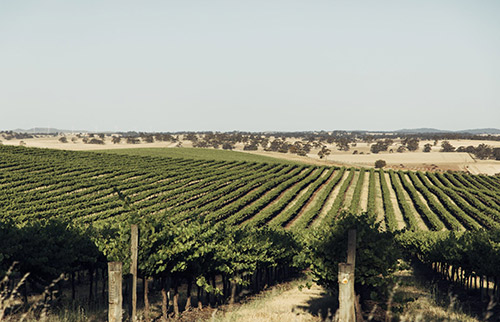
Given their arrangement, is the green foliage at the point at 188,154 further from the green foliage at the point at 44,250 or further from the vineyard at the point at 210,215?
the green foliage at the point at 44,250

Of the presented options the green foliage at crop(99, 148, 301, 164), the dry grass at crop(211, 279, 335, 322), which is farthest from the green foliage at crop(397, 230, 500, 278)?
the green foliage at crop(99, 148, 301, 164)

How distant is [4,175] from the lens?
48938 millimetres

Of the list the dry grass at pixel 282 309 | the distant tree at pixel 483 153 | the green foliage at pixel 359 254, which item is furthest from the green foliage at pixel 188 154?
the distant tree at pixel 483 153

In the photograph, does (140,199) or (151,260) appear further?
(140,199)

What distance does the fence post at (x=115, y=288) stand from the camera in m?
6.92

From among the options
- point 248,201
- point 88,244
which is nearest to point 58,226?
point 88,244

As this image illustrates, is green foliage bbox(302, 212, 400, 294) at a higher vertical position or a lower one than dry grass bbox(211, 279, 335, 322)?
higher

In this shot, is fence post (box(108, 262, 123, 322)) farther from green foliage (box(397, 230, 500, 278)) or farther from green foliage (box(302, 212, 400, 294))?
green foliage (box(397, 230, 500, 278))

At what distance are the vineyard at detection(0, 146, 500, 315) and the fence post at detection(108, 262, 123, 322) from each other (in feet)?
8.62

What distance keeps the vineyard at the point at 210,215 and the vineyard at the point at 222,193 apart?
0.63ft

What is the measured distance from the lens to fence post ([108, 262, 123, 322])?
6.92 meters

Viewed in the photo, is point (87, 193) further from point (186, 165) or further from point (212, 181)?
point (186, 165)

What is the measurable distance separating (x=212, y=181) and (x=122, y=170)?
559 inches

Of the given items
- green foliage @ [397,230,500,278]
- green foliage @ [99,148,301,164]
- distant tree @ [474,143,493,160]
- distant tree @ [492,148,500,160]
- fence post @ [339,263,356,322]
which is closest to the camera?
fence post @ [339,263,356,322]
